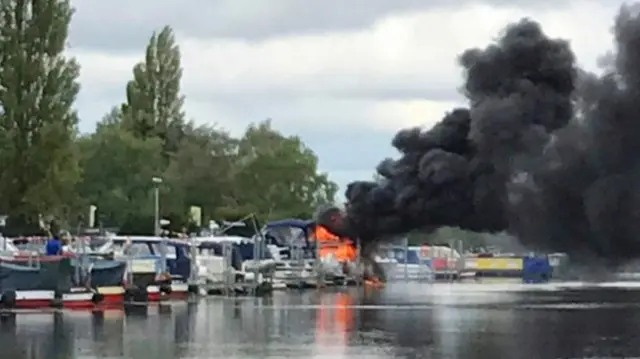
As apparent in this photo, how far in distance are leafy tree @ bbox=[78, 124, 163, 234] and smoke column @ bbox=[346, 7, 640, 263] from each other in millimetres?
70354

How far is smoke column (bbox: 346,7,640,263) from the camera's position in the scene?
39.3 metres

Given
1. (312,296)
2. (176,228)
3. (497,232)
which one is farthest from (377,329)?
(176,228)

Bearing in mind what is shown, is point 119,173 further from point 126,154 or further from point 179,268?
point 179,268

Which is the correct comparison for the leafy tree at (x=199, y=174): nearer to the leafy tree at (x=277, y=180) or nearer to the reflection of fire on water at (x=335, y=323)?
the leafy tree at (x=277, y=180)

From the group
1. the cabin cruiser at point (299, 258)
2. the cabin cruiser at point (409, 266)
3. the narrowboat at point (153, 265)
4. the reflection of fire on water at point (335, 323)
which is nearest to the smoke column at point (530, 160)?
the reflection of fire on water at point (335, 323)

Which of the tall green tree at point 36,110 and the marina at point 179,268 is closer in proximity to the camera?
the marina at point 179,268

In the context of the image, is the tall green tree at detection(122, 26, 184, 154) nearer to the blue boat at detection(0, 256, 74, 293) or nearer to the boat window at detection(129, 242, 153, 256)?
the boat window at detection(129, 242, 153, 256)

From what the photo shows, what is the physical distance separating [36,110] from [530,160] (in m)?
42.6

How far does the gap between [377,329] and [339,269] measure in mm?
51517

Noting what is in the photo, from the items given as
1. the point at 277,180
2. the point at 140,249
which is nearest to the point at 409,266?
the point at 277,180

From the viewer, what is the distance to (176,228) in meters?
113

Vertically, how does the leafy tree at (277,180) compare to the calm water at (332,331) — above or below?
above

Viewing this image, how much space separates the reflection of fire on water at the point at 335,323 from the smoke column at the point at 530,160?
314 cm

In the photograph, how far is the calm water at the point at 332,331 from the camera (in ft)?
119
